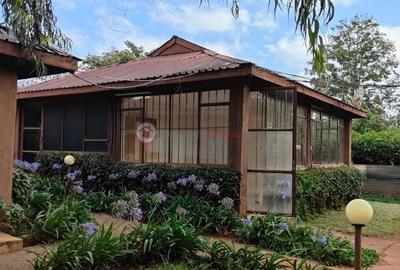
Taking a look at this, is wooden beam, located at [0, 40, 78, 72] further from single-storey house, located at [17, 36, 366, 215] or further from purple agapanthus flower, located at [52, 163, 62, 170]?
purple agapanthus flower, located at [52, 163, 62, 170]

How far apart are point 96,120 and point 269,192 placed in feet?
16.5

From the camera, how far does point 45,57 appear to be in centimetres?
643

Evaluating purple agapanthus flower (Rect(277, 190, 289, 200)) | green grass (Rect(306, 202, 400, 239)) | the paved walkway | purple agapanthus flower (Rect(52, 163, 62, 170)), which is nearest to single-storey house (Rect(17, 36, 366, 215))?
purple agapanthus flower (Rect(277, 190, 289, 200))

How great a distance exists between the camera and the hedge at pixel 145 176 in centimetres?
863

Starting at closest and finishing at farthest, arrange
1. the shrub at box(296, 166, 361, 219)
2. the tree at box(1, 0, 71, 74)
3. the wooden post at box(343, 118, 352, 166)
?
the tree at box(1, 0, 71, 74)
the shrub at box(296, 166, 361, 219)
the wooden post at box(343, 118, 352, 166)

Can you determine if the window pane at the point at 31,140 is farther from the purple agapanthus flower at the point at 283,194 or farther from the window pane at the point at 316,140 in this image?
the window pane at the point at 316,140

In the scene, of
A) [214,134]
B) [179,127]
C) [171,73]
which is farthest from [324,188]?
[171,73]

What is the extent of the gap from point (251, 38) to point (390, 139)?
1602cm

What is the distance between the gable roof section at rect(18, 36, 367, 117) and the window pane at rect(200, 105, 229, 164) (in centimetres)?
93

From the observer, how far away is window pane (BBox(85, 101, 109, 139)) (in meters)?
11.4

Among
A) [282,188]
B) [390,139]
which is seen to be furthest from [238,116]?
[390,139]

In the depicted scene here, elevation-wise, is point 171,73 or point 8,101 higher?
point 171,73

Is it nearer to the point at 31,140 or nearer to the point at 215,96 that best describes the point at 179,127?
the point at 215,96

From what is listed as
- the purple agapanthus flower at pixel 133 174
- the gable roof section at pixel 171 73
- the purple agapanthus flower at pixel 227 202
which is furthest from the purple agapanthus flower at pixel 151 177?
the gable roof section at pixel 171 73
